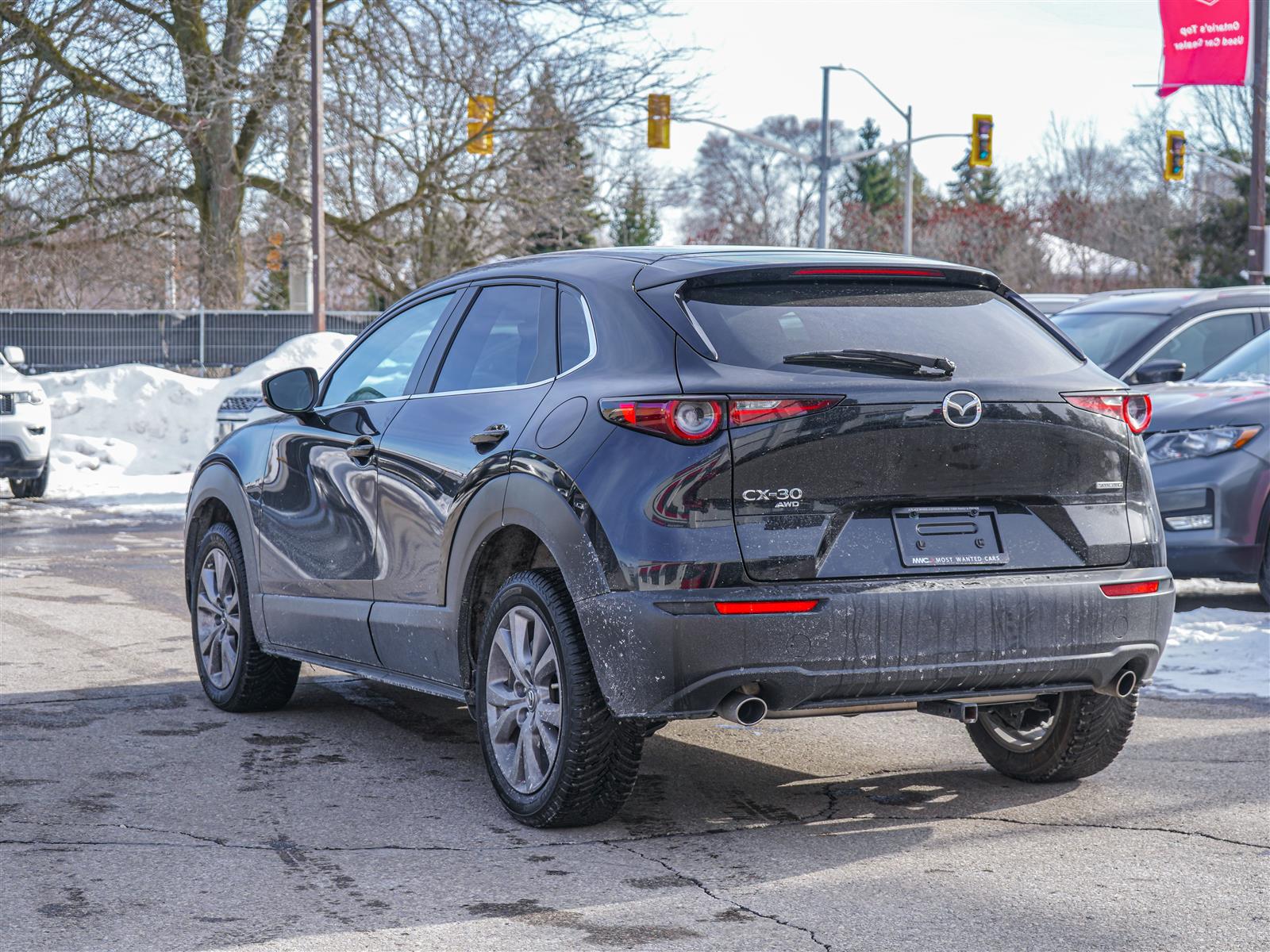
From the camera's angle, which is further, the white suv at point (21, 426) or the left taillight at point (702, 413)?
the white suv at point (21, 426)

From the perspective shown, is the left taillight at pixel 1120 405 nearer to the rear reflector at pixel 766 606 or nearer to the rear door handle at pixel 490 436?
the rear reflector at pixel 766 606

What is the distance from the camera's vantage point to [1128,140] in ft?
206

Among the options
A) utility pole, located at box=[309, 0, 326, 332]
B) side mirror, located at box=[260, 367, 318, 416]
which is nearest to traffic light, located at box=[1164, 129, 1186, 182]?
utility pole, located at box=[309, 0, 326, 332]

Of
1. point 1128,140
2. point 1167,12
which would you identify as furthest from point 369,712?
point 1128,140

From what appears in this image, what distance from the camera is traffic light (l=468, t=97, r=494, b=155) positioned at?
27.7 metres

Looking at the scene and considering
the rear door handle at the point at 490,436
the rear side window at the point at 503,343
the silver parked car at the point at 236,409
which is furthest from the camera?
the silver parked car at the point at 236,409

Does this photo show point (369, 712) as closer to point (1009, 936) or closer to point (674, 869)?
point (674, 869)

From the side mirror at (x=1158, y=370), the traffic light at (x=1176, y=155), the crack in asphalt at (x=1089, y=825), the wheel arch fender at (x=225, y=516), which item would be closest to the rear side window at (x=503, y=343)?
the wheel arch fender at (x=225, y=516)

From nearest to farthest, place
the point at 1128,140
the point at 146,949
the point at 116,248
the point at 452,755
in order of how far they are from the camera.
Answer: the point at 146,949 < the point at 452,755 < the point at 116,248 < the point at 1128,140

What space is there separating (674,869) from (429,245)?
1068 inches

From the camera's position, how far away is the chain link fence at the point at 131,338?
25719 mm

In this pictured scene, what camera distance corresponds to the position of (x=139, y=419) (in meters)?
22.2

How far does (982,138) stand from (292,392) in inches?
1114

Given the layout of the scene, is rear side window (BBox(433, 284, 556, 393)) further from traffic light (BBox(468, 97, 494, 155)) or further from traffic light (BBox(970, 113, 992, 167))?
traffic light (BBox(970, 113, 992, 167))
